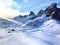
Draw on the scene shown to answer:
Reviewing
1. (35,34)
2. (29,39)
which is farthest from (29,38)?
(35,34)

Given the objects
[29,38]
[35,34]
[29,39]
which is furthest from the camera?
[35,34]

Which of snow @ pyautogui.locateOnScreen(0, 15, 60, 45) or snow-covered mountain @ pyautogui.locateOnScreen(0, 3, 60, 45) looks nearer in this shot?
snow @ pyautogui.locateOnScreen(0, 15, 60, 45)

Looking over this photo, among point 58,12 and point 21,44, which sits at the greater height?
point 58,12

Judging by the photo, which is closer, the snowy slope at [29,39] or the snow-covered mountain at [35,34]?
the snowy slope at [29,39]

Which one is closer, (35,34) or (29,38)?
(29,38)

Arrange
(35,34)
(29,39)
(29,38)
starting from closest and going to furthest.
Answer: (29,39), (29,38), (35,34)

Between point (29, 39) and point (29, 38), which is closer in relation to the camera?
point (29, 39)

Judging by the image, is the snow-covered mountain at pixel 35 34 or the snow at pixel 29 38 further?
the snow-covered mountain at pixel 35 34

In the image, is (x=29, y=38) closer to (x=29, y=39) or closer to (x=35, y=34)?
(x=29, y=39)

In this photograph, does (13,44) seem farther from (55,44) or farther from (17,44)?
(55,44)

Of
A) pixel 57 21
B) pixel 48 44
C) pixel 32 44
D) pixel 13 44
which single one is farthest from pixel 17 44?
pixel 57 21

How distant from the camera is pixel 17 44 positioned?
26.6 m

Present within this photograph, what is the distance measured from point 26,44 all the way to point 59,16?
6129cm

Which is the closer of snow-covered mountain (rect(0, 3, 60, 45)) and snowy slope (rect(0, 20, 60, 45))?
snowy slope (rect(0, 20, 60, 45))
